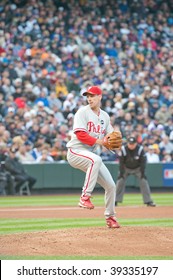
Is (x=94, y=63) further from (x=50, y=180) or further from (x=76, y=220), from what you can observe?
(x=76, y=220)

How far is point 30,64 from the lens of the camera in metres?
24.9

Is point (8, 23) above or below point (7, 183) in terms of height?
above

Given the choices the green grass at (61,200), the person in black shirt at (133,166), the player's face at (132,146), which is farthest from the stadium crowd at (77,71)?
the player's face at (132,146)

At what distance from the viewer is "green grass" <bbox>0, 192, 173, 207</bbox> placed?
19.3m

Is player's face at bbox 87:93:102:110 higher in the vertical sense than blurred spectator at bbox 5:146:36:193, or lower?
higher

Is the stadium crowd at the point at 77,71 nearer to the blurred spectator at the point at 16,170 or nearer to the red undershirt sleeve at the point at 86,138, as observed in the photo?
the blurred spectator at the point at 16,170

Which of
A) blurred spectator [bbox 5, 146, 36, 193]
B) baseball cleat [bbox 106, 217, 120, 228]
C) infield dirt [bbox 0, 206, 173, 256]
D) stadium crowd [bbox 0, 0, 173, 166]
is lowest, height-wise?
blurred spectator [bbox 5, 146, 36, 193]

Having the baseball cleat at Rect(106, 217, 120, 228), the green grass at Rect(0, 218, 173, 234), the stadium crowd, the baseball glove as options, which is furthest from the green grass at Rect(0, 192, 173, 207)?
the baseball glove

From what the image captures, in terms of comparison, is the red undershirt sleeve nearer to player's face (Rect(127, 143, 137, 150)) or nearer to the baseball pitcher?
the baseball pitcher

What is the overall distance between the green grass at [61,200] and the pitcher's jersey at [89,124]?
293 inches

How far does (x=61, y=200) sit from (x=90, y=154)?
9830 millimetres

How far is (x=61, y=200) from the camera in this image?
21062 mm
